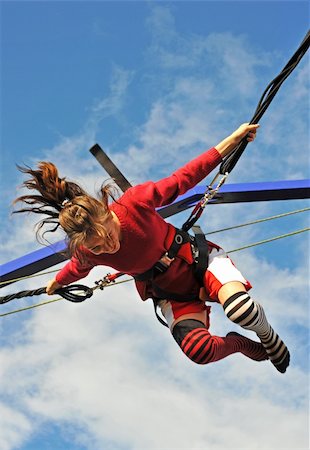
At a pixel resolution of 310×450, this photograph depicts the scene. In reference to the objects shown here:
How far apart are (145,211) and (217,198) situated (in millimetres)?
1484

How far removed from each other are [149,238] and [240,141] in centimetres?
76

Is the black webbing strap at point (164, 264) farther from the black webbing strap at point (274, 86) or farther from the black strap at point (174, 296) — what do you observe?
the black webbing strap at point (274, 86)

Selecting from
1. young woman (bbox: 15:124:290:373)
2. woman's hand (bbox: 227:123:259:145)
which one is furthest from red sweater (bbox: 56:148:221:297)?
woman's hand (bbox: 227:123:259:145)

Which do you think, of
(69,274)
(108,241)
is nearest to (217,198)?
(69,274)

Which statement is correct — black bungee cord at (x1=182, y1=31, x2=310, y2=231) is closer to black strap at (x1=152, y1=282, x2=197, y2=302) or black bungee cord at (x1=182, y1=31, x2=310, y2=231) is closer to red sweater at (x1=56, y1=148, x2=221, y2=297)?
red sweater at (x1=56, y1=148, x2=221, y2=297)

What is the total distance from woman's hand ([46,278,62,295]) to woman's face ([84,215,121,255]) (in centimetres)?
80

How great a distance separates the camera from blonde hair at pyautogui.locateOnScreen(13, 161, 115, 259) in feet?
10.6

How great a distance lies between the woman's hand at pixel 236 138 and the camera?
3.54 meters

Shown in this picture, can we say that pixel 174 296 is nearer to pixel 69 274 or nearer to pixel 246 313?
pixel 246 313

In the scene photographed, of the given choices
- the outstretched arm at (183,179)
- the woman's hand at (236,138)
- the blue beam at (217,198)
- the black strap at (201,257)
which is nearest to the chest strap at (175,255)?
the black strap at (201,257)

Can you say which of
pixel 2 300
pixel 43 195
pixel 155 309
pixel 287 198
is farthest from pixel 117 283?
pixel 287 198

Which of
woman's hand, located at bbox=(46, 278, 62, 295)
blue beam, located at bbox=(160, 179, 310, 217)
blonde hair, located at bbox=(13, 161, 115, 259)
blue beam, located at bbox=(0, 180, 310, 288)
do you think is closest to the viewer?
blonde hair, located at bbox=(13, 161, 115, 259)

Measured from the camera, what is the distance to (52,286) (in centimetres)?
419

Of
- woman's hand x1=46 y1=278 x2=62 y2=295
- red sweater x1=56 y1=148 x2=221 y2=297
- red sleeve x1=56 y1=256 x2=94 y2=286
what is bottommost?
red sweater x1=56 y1=148 x2=221 y2=297
